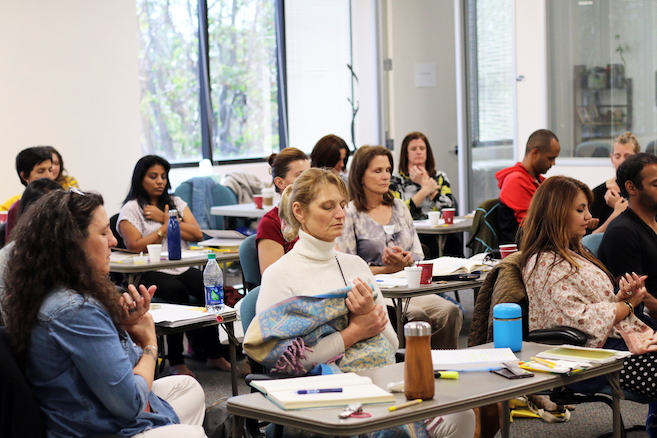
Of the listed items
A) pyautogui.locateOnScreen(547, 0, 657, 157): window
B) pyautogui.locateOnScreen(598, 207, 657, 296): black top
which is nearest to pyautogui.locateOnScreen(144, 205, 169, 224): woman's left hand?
pyautogui.locateOnScreen(598, 207, 657, 296): black top

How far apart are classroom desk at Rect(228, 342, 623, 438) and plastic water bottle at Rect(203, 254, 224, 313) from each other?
1358 millimetres

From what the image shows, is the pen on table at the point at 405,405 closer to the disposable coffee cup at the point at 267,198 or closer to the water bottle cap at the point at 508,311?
the water bottle cap at the point at 508,311

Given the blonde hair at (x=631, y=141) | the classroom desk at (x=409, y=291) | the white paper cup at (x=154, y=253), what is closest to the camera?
the classroom desk at (x=409, y=291)

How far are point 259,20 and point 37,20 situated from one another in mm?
2982

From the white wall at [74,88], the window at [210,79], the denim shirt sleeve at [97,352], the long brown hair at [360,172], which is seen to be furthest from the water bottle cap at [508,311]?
the window at [210,79]

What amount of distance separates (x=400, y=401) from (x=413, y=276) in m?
1.53

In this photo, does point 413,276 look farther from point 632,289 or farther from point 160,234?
point 160,234

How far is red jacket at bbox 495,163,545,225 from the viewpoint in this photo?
4848mm

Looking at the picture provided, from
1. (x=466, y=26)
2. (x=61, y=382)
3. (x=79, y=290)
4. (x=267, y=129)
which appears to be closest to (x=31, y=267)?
(x=79, y=290)

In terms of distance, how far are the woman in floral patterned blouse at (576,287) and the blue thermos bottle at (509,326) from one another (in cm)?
46

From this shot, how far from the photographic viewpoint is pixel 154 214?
15.1ft

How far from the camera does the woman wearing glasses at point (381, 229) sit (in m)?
3.72

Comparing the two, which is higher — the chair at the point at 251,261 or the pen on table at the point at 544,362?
the chair at the point at 251,261

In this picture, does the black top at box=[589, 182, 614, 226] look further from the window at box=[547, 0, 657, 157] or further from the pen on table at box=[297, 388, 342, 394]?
the pen on table at box=[297, 388, 342, 394]
